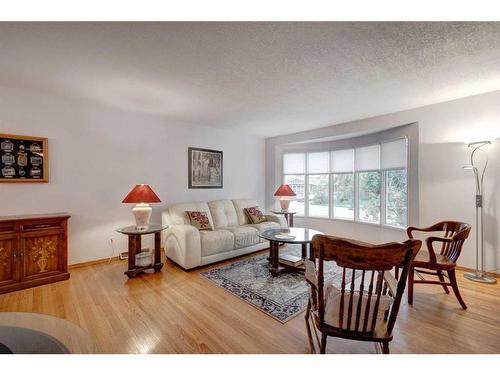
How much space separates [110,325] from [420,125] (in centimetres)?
469

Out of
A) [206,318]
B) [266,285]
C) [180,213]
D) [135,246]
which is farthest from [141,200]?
[266,285]

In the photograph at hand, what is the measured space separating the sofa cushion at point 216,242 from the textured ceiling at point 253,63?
1.94 metres

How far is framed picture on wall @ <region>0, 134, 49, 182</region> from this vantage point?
2.78 meters

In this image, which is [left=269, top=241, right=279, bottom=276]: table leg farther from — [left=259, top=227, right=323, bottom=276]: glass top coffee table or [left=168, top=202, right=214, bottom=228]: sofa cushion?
[left=168, top=202, right=214, bottom=228]: sofa cushion

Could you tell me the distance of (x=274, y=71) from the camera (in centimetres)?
239

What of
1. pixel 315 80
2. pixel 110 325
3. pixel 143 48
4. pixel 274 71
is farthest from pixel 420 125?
pixel 110 325

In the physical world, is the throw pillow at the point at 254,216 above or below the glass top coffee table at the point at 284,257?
above

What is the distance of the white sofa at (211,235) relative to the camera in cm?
317

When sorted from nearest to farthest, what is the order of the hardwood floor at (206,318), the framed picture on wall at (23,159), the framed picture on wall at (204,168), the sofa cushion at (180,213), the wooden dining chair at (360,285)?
the wooden dining chair at (360,285), the hardwood floor at (206,318), the framed picture on wall at (23,159), the sofa cushion at (180,213), the framed picture on wall at (204,168)

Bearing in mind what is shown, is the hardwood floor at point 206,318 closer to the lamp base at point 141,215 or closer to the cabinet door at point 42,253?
the cabinet door at point 42,253

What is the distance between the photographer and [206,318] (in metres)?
2.04

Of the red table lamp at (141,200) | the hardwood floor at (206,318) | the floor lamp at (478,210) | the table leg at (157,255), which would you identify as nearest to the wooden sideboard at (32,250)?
the hardwood floor at (206,318)

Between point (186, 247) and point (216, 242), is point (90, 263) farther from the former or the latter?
point (216, 242)
